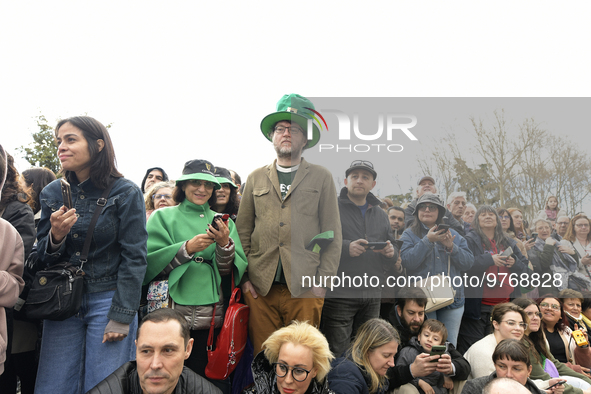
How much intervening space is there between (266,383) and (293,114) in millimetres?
2119

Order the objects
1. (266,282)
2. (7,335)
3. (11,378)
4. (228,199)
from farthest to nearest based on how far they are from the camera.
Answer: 1. (228,199)
2. (266,282)
3. (11,378)
4. (7,335)

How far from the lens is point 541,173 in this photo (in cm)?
411

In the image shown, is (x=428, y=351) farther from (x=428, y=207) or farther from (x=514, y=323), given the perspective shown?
(x=428, y=207)

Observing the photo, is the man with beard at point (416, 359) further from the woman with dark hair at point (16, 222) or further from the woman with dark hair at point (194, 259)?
the woman with dark hair at point (16, 222)

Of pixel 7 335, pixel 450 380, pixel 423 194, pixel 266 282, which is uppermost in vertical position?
pixel 423 194

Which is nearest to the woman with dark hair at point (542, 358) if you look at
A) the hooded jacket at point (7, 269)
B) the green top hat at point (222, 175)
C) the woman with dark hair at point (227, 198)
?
the woman with dark hair at point (227, 198)

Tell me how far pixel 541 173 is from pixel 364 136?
6.49 feet

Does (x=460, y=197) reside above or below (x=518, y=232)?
above

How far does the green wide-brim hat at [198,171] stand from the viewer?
3232 mm

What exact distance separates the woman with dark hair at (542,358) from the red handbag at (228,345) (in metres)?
2.83

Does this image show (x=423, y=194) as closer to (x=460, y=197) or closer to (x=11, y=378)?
(x=460, y=197)

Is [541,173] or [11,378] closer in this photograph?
[11,378]

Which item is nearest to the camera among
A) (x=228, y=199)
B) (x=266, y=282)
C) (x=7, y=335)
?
(x=7, y=335)

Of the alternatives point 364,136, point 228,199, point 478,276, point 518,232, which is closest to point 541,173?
point 518,232
